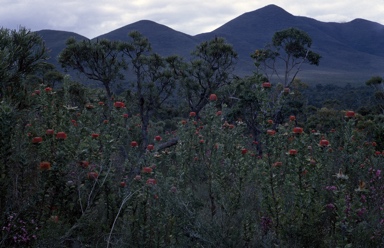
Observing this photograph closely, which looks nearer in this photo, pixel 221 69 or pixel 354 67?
pixel 221 69

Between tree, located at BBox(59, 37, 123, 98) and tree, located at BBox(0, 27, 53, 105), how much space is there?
10.5 metres

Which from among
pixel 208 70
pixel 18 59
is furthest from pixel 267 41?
pixel 18 59

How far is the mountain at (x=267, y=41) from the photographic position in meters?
114

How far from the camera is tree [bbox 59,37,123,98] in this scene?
15703mm

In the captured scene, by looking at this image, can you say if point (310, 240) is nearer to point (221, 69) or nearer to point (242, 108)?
point (242, 108)

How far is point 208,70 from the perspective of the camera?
1655 centimetres

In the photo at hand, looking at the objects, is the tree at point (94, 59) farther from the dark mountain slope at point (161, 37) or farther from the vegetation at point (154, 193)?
the dark mountain slope at point (161, 37)

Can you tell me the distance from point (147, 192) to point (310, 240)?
5.29ft

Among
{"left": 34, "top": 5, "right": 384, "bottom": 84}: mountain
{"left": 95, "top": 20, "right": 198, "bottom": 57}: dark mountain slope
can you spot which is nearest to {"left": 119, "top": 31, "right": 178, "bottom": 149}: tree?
{"left": 34, "top": 5, "right": 384, "bottom": 84}: mountain

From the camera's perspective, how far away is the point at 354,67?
440 feet

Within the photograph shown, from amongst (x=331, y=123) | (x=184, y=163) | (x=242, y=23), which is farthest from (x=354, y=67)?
(x=184, y=163)

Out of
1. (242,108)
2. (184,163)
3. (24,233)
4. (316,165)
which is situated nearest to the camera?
(24,233)

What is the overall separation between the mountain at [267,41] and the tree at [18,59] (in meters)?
90.1

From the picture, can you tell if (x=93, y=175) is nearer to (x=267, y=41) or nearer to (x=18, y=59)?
(x=18, y=59)
